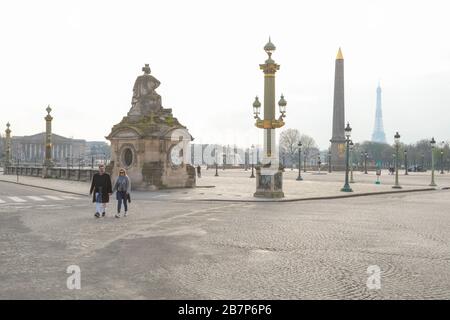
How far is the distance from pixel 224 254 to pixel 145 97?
77.2 feet

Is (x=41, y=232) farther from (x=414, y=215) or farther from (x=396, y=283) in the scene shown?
(x=414, y=215)

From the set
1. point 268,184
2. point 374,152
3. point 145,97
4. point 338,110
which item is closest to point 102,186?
point 268,184

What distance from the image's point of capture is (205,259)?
930 centimetres

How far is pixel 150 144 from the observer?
30.3 meters

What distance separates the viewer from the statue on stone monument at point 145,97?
3195cm

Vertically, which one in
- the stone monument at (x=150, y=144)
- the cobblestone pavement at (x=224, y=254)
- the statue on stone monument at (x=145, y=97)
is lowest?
the cobblestone pavement at (x=224, y=254)

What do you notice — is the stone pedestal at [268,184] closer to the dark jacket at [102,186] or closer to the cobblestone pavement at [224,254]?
the cobblestone pavement at [224,254]

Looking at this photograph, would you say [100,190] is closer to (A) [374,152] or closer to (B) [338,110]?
(B) [338,110]

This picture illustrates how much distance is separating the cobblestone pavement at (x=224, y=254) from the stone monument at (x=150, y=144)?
12.7 meters

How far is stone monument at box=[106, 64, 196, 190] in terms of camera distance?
30.2 metres

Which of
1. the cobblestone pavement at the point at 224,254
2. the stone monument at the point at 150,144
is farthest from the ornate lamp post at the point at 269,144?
the stone monument at the point at 150,144

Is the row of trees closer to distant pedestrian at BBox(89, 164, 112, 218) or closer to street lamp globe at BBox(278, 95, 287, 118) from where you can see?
street lamp globe at BBox(278, 95, 287, 118)

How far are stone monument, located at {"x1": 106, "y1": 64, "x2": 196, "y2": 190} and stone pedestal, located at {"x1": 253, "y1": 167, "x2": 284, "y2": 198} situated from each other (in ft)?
26.6

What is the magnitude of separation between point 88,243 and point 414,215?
11922 millimetres
